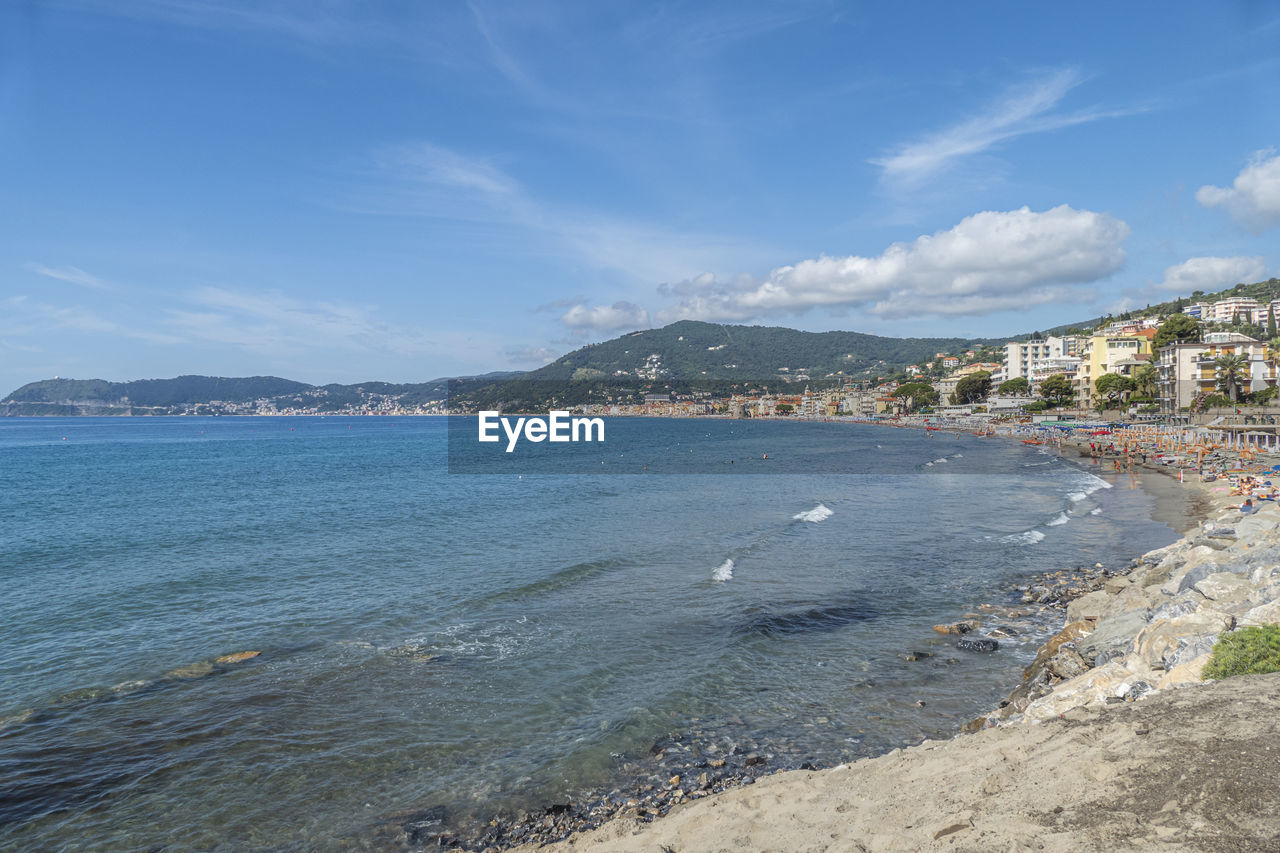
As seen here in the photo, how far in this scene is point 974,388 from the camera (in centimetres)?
19438

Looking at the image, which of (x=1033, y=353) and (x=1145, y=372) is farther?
(x=1033, y=353)

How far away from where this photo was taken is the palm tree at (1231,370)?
298 ft

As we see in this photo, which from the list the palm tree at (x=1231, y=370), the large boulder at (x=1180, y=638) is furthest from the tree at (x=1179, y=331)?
the large boulder at (x=1180, y=638)

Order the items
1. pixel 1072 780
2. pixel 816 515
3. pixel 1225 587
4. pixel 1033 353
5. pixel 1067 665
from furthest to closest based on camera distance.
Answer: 1. pixel 1033 353
2. pixel 816 515
3. pixel 1225 587
4. pixel 1067 665
5. pixel 1072 780

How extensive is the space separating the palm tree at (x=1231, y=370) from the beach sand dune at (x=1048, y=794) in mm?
107716

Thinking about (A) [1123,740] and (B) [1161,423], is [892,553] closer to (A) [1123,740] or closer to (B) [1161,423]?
(A) [1123,740]

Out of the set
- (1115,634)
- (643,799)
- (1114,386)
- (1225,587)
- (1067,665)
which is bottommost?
(643,799)

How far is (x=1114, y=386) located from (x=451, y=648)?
138 metres

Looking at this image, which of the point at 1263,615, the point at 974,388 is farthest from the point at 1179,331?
the point at 1263,615

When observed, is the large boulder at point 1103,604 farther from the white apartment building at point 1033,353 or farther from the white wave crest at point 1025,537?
the white apartment building at point 1033,353

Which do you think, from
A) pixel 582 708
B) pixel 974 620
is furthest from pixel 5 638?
pixel 974 620

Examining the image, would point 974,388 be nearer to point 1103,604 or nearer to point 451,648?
point 1103,604

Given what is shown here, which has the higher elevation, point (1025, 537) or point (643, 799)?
point (643, 799)

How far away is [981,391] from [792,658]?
7883 inches
